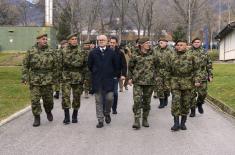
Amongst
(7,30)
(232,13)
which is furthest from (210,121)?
(232,13)

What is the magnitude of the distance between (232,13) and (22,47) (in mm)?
62453

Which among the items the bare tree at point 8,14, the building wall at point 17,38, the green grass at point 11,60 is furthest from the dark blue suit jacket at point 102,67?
the bare tree at point 8,14

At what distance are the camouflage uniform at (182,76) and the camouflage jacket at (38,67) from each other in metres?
2.50

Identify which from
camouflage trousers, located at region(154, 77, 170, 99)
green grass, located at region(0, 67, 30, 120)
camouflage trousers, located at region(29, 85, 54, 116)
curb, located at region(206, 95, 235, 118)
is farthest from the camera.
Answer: camouflage trousers, located at region(154, 77, 170, 99)

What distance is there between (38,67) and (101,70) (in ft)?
4.30

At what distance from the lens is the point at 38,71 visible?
11.7 metres

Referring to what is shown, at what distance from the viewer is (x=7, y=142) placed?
A: 984 cm

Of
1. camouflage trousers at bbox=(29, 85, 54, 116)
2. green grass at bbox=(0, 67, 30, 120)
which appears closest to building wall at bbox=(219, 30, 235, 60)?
green grass at bbox=(0, 67, 30, 120)

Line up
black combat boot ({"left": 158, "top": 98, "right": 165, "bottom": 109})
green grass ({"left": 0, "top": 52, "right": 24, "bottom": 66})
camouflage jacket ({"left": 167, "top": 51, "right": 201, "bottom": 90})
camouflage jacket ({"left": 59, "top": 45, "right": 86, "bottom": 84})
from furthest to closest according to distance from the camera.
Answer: green grass ({"left": 0, "top": 52, "right": 24, "bottom": 66}) → black combat boot ({"left": 158, "top": 98, "right": 165, "bottom": 109}) → camouflage jacket ({"left": 59, "top": 45, "right": 86, "bottom": 84}) → camouflage jacket ({"left": 167, "top": 51, "right": 201, "bottom": 90})

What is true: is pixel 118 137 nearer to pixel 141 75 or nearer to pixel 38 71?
pixel 141 75

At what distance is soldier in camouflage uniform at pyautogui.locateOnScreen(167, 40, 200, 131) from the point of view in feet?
36.6

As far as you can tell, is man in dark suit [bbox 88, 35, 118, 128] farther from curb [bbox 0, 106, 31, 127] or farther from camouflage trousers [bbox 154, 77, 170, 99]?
camouflage trousers [bbox 154, 77, 170, 99]

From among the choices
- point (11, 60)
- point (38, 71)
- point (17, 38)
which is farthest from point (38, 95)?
point (17, 38)

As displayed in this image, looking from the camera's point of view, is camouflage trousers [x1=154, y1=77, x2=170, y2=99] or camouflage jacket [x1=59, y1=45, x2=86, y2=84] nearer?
camouflage jacket [x1=59, y1=45, x2=86, y2=84]
